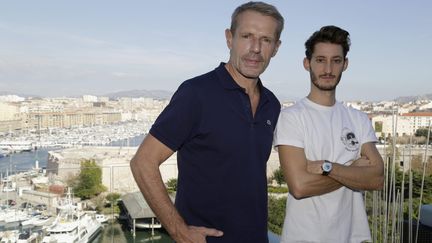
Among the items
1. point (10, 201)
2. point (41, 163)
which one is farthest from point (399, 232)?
point (41, 163)

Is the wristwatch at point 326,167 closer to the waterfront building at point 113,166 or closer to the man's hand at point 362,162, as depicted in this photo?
the man's hand at point 362,162

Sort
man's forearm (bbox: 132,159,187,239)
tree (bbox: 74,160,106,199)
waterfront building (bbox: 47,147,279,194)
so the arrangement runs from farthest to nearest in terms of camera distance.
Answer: waterfront building (bbox: 47,147,279,194)
tree (bbox: 74,160,106,199)
man's forearm (bbox: 132,159,187,239)

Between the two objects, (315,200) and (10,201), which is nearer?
(315,200)

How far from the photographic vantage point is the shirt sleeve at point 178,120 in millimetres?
742

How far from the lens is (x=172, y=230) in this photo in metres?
0.74

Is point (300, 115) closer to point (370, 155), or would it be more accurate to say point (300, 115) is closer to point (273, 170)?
point (370, 155)

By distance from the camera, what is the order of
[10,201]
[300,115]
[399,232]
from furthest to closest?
[10,201]
[399,232]
[300,115]

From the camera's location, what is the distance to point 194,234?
74 cm

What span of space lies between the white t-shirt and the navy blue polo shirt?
Result: 126 millimetres

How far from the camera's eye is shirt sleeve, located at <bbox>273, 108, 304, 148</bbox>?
0.94 m


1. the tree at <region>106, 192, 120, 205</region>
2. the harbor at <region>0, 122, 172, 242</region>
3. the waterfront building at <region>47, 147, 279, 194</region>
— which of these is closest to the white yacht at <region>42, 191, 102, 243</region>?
the harbor at <region>0, 122, 172, 242</region>

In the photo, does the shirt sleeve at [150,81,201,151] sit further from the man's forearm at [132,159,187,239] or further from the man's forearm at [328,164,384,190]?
the man's forearm at [328,164,384,190]

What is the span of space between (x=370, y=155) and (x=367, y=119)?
0.30 ft

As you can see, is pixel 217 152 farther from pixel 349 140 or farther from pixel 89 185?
pixel 89 185
